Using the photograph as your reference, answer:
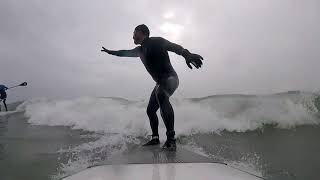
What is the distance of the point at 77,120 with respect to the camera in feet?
42.9

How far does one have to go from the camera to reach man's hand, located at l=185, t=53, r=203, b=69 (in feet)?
13.6

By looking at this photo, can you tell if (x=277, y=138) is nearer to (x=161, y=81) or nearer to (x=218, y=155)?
(x=218, y=155)

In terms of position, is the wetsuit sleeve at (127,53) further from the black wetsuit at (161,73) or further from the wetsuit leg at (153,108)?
the wetsuit leg at (153,108)

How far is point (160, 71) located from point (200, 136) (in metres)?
4.58

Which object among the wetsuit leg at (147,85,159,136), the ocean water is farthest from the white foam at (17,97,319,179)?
the wetsuit leg at (147,85,159,136)

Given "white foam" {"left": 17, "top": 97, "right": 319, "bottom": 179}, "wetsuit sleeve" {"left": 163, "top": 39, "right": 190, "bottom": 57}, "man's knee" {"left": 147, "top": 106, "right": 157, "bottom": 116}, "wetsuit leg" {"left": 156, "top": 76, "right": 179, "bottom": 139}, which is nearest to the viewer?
"wetsuit sleeve" {"left": 163, "top": 39, "right": 190, "bottom": 57}

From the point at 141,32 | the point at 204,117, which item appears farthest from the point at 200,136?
the point at 141,32

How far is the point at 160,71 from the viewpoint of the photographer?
4.87 meters

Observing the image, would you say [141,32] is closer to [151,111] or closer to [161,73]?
[161,73]

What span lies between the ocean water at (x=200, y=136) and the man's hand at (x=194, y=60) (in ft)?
5.97

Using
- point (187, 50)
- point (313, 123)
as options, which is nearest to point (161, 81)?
point (187, 50)

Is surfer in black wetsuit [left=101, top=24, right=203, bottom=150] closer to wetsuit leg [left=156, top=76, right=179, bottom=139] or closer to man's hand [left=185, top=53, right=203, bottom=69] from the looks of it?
wetsuit leg [left=156, top=76, right=179, bottom=139]

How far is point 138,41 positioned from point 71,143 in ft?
14.5

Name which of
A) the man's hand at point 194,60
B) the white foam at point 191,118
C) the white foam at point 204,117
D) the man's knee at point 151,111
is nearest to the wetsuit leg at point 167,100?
the man's knee at point 151,111
